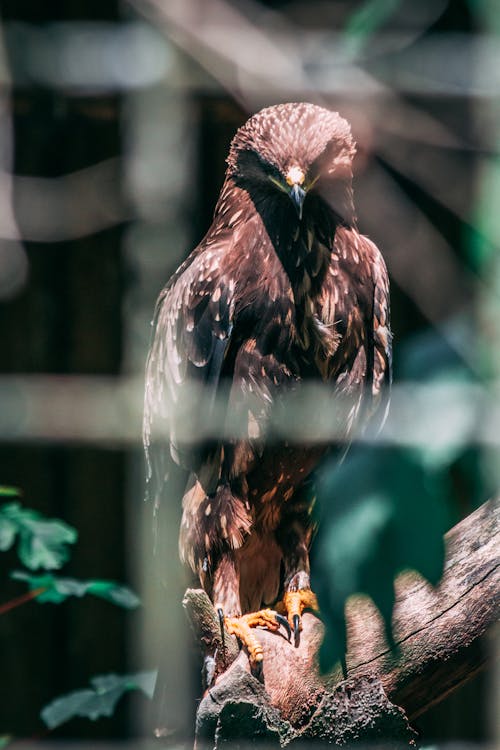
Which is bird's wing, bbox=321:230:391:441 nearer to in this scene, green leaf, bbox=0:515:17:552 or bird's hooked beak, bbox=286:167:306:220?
bird's hooked beak, bbox=286:167:306:220

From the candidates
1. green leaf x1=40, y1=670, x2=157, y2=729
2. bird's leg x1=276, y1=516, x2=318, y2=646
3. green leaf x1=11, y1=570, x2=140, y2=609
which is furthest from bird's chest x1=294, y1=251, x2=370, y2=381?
green leaf x1=40, y1=670, x2=157, y2=729

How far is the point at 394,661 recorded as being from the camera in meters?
1.55

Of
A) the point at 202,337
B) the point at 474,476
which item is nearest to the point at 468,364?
the point at 474,476

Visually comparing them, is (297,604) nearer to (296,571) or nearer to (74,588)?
(296,571)

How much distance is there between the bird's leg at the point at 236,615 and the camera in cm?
→ 166

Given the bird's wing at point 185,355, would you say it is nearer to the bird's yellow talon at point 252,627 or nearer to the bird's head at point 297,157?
the bird's head at point 297,157

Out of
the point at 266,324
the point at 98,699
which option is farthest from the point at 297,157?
the point at 98,699

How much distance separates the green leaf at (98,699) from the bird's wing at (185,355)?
1.08 feet

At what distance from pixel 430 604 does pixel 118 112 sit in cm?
142

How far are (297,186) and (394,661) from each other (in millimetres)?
A: 719

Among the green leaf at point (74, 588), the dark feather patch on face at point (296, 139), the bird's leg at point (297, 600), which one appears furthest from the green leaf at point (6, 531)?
the dark feather patch on face at point (296, 139)

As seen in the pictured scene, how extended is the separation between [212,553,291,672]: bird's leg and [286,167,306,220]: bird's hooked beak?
64 centimetres

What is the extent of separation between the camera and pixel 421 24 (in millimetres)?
2234

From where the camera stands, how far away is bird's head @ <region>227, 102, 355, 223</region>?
67.9 inches
